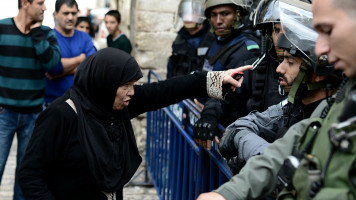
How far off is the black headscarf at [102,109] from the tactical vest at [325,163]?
1.29 m

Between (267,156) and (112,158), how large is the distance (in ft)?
4.13

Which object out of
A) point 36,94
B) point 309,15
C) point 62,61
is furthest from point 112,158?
point 62,61

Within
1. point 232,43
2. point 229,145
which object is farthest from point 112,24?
point 229,145

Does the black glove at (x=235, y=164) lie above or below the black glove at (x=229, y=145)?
below

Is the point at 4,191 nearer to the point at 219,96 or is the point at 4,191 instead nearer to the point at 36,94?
the point at 36,94

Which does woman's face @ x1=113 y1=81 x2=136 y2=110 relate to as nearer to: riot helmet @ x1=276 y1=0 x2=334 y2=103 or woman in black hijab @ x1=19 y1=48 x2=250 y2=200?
woman in black hijab @ x1=19 y1=48 x2=250 y2=200

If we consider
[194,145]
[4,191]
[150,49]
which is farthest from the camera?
[150,49]

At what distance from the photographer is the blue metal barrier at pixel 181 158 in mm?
2738

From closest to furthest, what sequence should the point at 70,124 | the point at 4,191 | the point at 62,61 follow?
the point at 70,124 → the point at 62,61 → the point at 4,191

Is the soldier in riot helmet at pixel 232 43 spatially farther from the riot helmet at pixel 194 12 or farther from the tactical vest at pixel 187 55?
the riot helmet at pixel 194 12

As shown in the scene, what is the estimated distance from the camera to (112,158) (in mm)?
2520

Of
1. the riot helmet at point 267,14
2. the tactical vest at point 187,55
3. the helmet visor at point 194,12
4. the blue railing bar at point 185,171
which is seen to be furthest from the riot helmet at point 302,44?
the helmet visor at point 194,12

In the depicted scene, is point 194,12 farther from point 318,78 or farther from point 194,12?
point 318,78

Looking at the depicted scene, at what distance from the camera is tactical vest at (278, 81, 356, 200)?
1138mm
